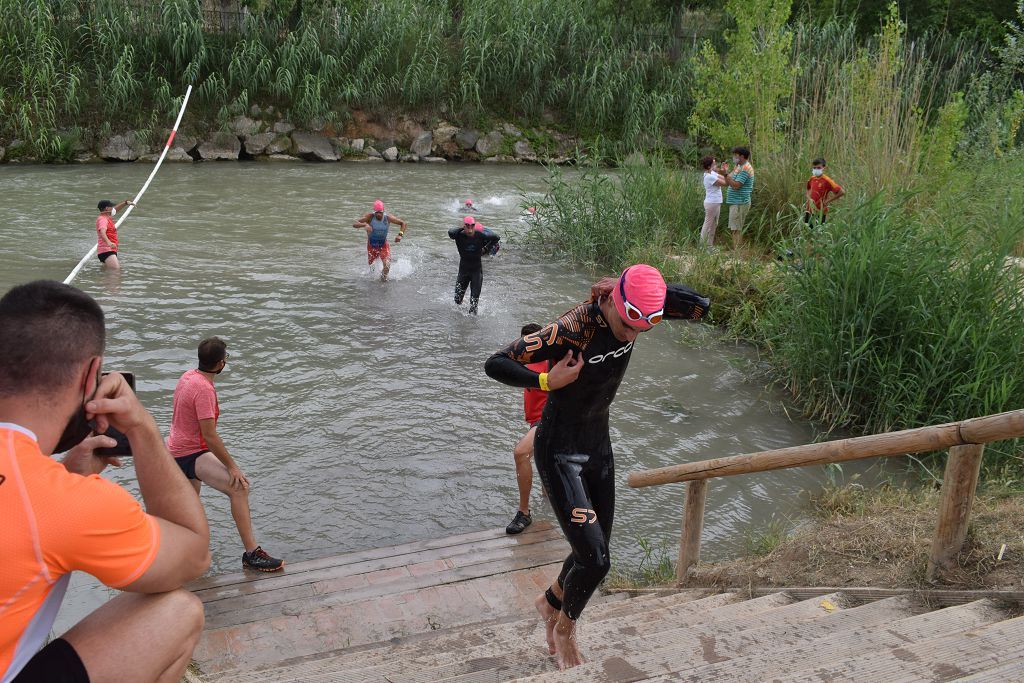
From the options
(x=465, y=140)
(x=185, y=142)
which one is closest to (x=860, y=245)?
(x=465, y=140)

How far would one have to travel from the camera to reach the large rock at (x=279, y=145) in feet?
82.2

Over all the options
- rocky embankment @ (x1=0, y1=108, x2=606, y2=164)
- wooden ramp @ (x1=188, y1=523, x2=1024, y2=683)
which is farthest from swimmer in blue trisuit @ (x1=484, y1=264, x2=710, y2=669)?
rocky embankment @ (x1=0, y1=108, x2=606, y2=164)

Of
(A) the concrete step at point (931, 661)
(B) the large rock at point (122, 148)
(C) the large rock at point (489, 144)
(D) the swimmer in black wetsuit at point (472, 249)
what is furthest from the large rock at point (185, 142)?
(A) the concrete step at point (931, 661)

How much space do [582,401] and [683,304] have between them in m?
0.71

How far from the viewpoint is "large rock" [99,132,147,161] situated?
23266 millimetres

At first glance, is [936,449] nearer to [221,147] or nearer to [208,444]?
[208,444]

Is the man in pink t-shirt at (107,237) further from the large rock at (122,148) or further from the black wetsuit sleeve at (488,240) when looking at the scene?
the large rock at (122,148)

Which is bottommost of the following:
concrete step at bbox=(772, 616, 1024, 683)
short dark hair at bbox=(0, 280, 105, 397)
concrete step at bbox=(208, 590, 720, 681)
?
concrete step at bbox=(208, 590, 720, 681)

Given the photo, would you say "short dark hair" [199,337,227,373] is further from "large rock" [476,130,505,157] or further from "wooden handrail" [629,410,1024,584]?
"large rock" [476,130,505,157]

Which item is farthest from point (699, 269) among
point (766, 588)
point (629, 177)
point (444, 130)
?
point (444, 130)

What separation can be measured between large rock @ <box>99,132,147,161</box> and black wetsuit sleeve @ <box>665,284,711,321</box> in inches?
878

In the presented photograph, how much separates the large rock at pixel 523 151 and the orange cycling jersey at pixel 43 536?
2548 centimetres

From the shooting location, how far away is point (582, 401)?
178 inches

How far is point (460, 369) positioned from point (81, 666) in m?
8.25
